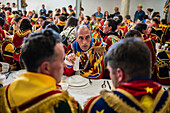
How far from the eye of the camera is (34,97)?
897mm

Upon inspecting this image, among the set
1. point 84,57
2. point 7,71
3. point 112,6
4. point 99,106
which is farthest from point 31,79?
point 112,6

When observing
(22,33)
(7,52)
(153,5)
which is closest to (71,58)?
(7,52)

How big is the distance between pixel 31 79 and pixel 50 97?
0.50 ft

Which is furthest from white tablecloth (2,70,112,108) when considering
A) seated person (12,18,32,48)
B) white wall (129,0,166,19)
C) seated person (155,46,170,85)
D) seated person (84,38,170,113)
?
white wall (129,0,166,19)

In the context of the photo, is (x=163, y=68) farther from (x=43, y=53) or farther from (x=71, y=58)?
(x=43, y=53)

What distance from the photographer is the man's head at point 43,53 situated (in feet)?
3.10

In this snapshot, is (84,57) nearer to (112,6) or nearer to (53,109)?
(53,109)

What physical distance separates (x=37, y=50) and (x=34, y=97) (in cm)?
27

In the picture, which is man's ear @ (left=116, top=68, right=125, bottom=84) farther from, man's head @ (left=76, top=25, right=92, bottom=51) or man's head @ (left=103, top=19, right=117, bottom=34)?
man's head @ (left=103, top=19, right=117, bottom=34)

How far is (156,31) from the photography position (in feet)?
18.4

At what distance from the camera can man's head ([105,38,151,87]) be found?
90cm

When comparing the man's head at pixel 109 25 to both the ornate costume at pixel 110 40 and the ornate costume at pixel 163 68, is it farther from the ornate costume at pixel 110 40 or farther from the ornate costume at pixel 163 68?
the ornate costume at pixel 163 68

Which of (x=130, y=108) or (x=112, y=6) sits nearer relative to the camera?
(x=130, y=108)

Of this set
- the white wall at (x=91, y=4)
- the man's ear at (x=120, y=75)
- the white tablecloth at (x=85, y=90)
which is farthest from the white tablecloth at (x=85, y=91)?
the white wall at (x=91, y=4)
